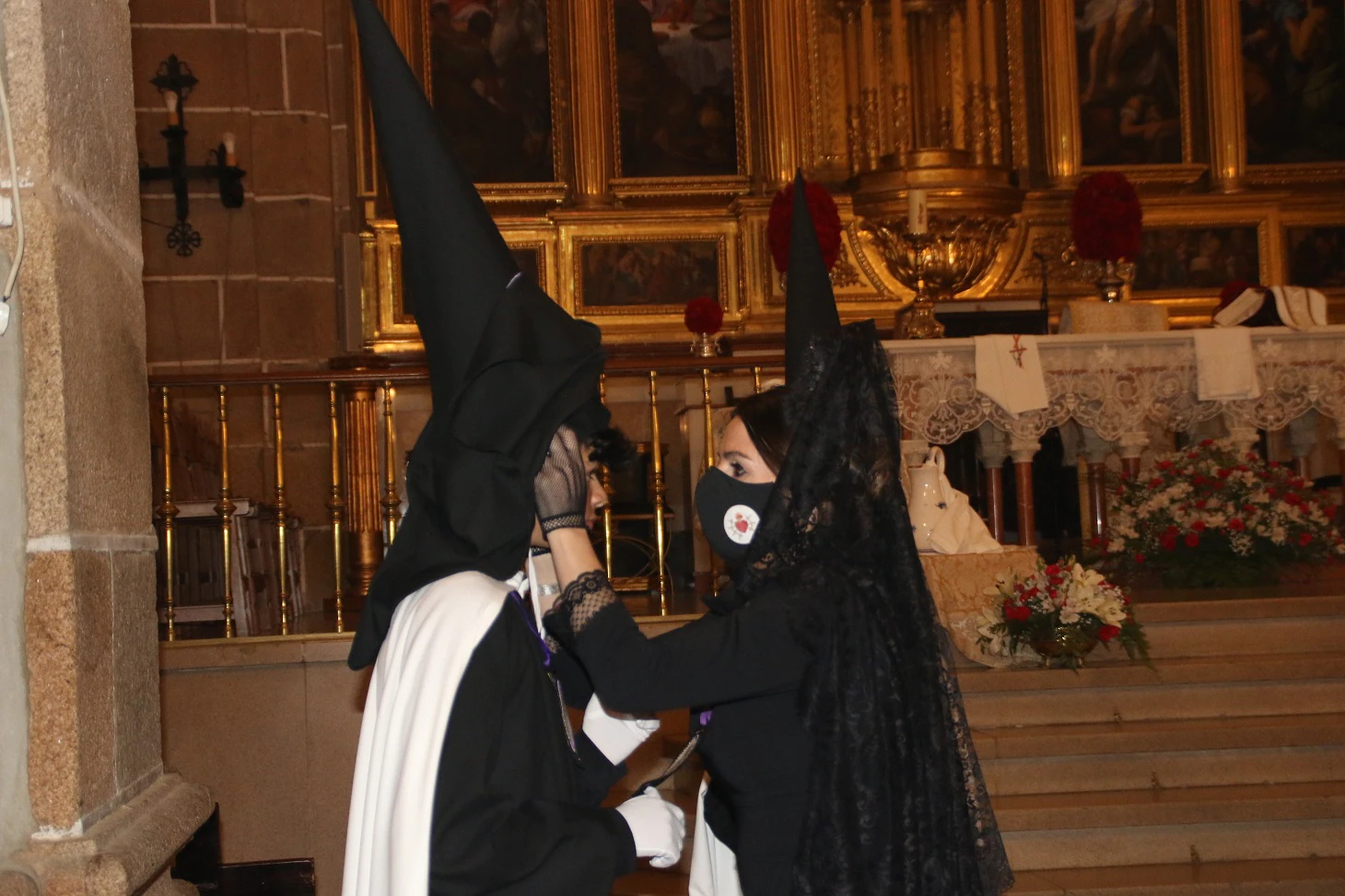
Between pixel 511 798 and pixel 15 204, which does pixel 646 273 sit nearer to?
pixel 15 204

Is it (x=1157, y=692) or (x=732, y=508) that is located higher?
(x=732, y=508)

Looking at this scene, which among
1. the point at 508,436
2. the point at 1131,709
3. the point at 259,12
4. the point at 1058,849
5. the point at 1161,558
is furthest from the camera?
the point at 259,12

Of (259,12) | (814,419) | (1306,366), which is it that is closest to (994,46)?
(1306,366)

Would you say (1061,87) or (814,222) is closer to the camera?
(814,222)

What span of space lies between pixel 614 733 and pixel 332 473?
5.05m

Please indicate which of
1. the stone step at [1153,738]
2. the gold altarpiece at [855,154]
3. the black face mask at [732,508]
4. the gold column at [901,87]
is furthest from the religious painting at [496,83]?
the black face mask at [732,508]

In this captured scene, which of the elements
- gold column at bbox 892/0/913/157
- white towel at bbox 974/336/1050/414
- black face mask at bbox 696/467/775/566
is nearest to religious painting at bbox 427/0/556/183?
gold column at bbox 892/0/913/157

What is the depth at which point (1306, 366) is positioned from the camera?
7.16 meters

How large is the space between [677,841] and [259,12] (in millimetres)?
8320

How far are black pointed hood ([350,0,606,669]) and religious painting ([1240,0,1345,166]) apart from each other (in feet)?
29.3

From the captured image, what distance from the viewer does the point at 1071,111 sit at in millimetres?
9719

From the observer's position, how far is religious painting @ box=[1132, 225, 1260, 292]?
9656mm

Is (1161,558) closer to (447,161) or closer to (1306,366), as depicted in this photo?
(1306,366)

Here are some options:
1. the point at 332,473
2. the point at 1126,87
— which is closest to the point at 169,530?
the point at 332,473
